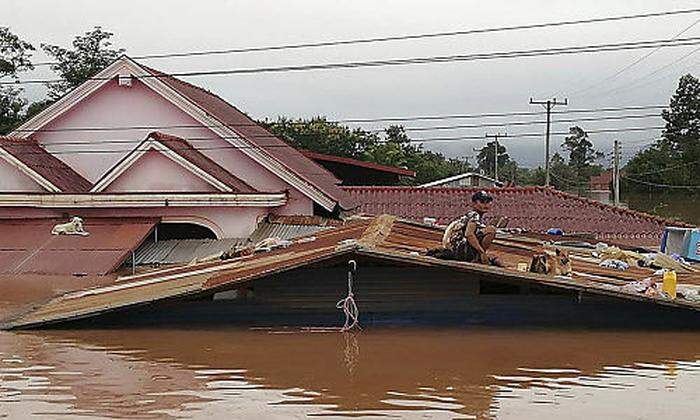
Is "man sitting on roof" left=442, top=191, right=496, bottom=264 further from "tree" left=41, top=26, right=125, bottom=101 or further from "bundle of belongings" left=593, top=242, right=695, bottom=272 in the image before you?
"tree" left=41, top=26, right=125, bottom=101

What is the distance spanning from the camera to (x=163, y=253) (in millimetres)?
17969

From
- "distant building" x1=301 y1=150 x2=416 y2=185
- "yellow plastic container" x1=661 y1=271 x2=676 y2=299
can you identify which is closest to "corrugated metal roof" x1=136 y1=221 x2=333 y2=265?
"yellow plastic container" x1=661 y1=271 x2=676 y2=299

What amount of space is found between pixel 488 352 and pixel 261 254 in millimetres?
4794

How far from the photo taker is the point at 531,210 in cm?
2820

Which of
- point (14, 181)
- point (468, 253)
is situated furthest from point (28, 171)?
point (468, 253)

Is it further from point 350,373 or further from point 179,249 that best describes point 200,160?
point 350,373

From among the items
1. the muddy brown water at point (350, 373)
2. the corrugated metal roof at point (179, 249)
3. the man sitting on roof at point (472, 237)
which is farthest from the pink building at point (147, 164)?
the man sitting on roof at point (472, 237)

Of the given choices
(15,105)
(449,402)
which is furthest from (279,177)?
(15,105)

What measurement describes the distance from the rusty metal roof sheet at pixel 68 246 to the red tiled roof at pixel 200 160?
1.62m

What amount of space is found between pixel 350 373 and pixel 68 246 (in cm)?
1046

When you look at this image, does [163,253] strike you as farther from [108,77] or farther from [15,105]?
[15,105]

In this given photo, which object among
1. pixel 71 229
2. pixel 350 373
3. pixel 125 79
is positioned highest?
A: pixel 125 79

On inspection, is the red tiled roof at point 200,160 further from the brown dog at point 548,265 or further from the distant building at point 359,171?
the distant building at point 359,171

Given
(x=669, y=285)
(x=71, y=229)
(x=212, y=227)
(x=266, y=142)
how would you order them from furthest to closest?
(x=266, y=142)
(x=212, y=227)
(x=71, y=229)
(x=669, y=285)
